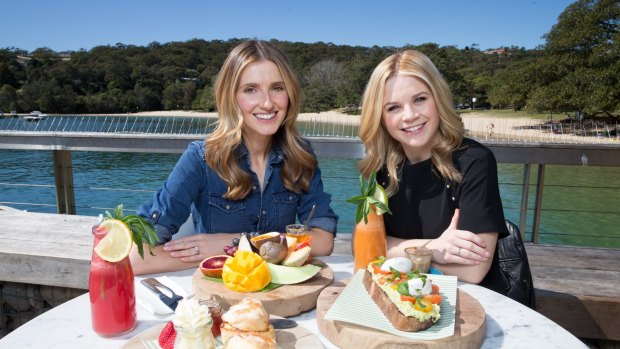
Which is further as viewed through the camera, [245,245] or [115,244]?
[245,245]

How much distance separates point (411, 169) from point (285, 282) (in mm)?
825

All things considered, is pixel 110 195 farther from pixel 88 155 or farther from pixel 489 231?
pixel 489 231

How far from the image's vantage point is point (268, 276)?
1.31m

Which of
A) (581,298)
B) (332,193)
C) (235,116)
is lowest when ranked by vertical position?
(332,193)

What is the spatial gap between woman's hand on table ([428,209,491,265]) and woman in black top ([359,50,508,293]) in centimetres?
1

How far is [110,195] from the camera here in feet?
34.6

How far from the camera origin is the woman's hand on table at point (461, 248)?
1.52 m

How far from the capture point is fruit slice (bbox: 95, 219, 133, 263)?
3.42 ft

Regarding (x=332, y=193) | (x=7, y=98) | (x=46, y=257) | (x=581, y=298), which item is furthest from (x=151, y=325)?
(x=7, y=98)

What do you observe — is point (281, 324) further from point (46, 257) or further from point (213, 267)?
point (46, 257)

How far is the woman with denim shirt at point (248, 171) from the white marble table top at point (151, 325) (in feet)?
1.60

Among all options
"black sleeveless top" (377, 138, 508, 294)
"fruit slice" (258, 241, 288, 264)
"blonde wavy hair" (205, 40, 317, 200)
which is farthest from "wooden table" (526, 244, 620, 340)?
"fruit slice" (258, 241, 288, 264)

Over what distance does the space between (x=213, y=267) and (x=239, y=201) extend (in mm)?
582

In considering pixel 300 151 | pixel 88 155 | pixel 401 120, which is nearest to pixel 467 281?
pixel 401 120
